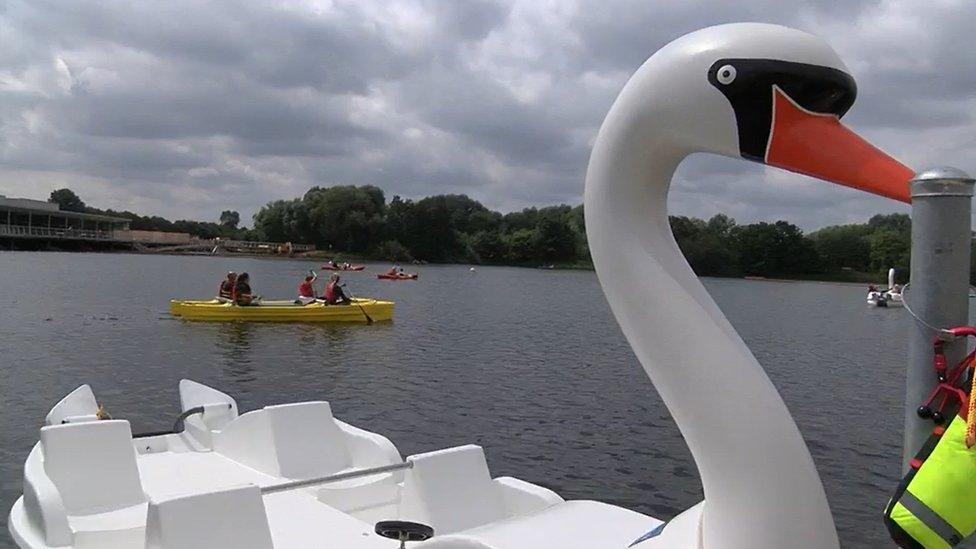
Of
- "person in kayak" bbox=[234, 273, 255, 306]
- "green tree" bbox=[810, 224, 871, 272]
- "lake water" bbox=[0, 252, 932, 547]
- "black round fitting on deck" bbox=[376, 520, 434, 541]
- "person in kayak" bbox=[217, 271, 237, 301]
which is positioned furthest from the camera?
"green tree" bbox=[810, 224, 871, 272]

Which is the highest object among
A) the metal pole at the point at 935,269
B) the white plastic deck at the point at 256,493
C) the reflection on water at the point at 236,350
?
the metal pole at the point at 935,269

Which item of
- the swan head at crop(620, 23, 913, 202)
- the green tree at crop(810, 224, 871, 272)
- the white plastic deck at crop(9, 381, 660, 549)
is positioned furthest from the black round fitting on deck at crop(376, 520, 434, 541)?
the green tree at crop(810, 224, 871, 272)

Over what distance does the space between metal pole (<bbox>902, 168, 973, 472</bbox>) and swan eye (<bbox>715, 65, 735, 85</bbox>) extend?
52 cm

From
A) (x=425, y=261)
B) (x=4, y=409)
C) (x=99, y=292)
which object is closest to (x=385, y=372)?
(x=4, y=409)

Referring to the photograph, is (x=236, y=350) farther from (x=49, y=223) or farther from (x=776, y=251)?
(x=49, y=223)

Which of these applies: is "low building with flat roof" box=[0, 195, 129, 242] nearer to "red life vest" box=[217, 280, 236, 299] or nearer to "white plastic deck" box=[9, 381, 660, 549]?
"red life vest" box=[217, 280, 236, 299]

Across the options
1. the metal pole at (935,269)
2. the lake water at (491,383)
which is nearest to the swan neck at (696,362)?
the metal pole at (935,269)

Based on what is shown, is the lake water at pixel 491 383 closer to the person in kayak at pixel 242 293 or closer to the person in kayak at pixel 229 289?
the person in kayak at pixel 242 293

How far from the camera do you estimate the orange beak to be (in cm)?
204

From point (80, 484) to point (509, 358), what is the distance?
14637 millimetres

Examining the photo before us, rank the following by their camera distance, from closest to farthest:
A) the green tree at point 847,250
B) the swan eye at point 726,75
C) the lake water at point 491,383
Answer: the swan eye at point 726,75, the lake water at point 491,383, the green tree at point 847,250

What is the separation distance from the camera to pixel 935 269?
2.25 m

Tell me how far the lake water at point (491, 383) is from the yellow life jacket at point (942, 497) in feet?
20.6

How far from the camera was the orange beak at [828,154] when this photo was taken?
2.04m
